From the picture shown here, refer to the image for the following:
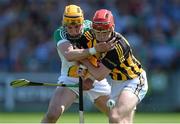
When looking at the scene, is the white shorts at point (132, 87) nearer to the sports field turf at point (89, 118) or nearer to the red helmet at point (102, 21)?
the red helmet at point (102, 21)

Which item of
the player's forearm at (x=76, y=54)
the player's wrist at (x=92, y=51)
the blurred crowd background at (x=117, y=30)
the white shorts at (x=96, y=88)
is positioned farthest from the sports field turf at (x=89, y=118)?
the player's wrist at (x=92, y=51)

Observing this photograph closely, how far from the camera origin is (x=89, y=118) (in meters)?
17.7

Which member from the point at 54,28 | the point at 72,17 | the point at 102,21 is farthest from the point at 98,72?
the point at 54,28

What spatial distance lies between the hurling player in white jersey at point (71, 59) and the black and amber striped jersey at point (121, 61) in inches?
7.1

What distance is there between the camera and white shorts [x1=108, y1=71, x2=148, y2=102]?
10820 millimetres

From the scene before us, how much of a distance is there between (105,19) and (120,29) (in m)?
9.59

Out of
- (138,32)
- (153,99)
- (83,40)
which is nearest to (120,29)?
(138,32)

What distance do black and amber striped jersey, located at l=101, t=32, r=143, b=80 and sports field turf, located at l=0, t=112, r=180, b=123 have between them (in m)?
5.83

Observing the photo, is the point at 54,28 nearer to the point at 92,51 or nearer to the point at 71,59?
the point at 71,59

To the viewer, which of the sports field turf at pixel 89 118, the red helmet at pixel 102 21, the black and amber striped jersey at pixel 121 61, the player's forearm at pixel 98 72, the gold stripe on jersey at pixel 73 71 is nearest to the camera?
the red helmet at pixel 102 21

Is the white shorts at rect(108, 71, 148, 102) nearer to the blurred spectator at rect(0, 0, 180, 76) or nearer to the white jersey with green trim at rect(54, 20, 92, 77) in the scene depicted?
the white jersey with green trim at rect(54, 20, 92, 77)

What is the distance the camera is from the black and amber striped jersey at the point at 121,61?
10.6 metres

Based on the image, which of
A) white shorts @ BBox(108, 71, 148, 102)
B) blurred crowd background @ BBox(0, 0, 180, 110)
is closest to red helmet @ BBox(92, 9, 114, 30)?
white shorts @ BBox(108, 71, 148, 102)

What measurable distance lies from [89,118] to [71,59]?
6.72 metres
